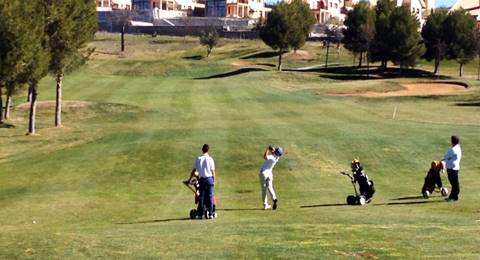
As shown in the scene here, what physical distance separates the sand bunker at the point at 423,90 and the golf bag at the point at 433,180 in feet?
167

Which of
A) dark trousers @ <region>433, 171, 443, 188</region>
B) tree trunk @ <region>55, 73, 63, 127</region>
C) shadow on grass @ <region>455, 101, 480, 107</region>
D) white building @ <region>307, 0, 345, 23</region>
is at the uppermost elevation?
white building @ <region>307, 0, 345, 23</region>

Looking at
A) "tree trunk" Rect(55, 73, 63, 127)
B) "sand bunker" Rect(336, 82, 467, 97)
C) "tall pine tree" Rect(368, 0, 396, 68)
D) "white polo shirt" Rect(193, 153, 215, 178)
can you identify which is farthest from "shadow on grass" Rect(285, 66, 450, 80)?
"white polo shirt" Rect(193, 153, 215, 178)

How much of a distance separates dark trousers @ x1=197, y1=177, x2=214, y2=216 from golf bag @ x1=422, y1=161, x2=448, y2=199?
24.8 ft

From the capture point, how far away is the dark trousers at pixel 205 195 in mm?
20422

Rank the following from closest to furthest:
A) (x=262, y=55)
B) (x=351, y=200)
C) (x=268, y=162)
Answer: (x=268, y=162), (x=351, y=200), (x=262, y=55)

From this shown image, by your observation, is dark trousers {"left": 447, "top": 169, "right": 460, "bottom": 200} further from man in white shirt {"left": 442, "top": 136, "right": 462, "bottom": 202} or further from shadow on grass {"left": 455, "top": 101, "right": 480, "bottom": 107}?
shadow on grass {"left": 455, "top": 101, "right": 480, "bottom": 107}

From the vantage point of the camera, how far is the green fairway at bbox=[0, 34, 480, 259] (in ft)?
50.3

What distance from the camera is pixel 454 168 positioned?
23422 millimetres

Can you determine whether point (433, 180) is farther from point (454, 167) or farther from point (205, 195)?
point (205, 195)

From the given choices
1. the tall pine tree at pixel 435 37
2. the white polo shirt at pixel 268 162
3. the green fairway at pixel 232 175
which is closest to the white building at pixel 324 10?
the tall pine tree at pixel 435 37

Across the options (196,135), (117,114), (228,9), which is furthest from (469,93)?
(228,9)

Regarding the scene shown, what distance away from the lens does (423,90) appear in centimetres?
8181

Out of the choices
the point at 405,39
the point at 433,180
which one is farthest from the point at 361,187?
the point at 405,39

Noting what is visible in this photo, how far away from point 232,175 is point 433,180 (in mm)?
8263
